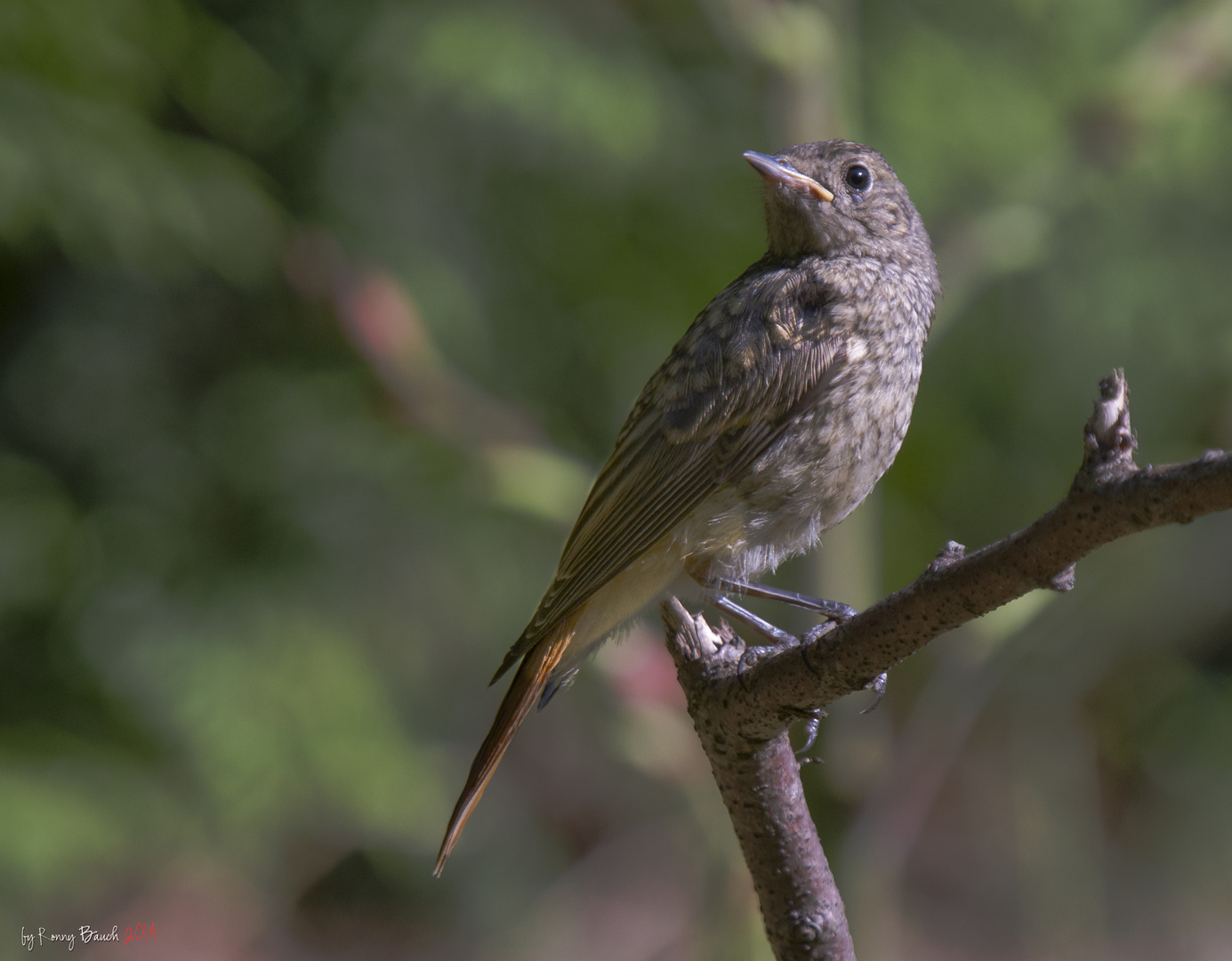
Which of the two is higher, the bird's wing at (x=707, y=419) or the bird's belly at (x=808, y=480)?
the bird's wing at (x=707, y=419)

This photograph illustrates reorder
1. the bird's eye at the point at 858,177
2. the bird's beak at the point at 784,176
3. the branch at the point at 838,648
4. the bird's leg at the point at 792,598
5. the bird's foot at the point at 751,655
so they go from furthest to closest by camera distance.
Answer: the bird's eye at the point at 858,177
the bird's beak at the point at 784,176
the bird's leg at the point at 792,598
the bird's foot at the point at 751,655
the branch at the point at 838,648

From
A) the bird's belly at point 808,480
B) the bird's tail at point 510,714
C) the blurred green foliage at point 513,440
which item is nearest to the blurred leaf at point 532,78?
the blurred green foliage at point 513,440

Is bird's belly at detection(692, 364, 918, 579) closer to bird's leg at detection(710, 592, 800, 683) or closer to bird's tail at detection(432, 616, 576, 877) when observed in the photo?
bird's leg at detection(710, 592, 800, 683)

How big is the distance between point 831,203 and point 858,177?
12 cm

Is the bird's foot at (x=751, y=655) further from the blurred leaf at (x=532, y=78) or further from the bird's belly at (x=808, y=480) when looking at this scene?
the blurred leaf at (x=532, y=78)

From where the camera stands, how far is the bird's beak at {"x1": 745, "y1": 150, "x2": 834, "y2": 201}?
254cm

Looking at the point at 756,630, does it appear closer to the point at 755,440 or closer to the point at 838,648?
the point at 755,440

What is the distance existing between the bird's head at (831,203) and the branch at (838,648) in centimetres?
95

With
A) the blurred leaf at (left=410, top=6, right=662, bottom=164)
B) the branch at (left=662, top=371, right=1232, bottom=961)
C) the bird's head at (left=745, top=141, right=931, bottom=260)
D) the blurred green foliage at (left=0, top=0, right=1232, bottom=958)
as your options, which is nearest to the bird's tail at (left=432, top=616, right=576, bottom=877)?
the branch at (left=662, top=371, right=1232, bottom=961)

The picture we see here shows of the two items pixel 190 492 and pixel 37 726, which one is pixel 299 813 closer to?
pixel 37 726

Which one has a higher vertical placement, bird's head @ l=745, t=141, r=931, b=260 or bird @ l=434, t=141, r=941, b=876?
bird's head @ l=745, t=141, r=931, b=260

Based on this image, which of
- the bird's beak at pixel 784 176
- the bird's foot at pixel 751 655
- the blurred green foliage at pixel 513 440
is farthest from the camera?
the blurred green foliage at pixel 513 440

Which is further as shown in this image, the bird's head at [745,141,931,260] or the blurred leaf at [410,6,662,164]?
the blurred leaf at [410,6,662,164]

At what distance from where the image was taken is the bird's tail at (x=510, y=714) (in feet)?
7.71
